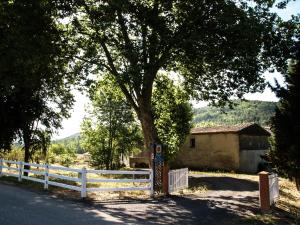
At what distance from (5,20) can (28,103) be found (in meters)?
8.18

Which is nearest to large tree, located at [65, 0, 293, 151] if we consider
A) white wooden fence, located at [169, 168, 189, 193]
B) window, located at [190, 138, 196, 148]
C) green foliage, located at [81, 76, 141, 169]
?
white wooden fence, located at [169, 168, 189, 193]

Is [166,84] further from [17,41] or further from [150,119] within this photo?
[17,41]

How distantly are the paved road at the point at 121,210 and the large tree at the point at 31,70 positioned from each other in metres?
7.57

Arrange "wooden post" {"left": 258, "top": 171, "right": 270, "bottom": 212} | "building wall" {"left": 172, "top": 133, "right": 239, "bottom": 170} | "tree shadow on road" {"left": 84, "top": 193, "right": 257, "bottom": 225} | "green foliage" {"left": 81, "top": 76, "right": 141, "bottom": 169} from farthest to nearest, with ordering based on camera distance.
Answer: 1. "green foliage" {"left": 81, "top": 76, "right": 141, "bottom": 169}
2. "building wall" {"left": 172, "top": 133, "right": 239, "bottom": 170}
3. "wooden post" {"left": 258, "top": 171, "right": 270, "bottom": 212}
4. "tree shadow on road" {"left": 84, "top": 193, "right": 257, "bottom": 225}

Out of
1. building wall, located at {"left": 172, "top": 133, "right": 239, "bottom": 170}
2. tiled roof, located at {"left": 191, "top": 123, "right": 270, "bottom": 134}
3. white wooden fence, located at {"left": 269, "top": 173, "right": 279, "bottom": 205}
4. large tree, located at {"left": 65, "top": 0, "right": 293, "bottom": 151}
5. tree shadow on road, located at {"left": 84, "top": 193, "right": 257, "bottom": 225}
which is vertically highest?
large tree, located at {"left": 65, "top": 0, "right": 293, "bottom": 151}

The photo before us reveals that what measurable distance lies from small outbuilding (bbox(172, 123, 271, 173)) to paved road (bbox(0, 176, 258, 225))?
25058 mm

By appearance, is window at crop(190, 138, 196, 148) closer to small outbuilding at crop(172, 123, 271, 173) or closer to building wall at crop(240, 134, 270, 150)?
small outbuilding at crop(172, 123, 271, 173)

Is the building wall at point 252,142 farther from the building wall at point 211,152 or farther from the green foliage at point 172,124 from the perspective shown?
the green foliage at point 172,124

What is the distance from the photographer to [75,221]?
11023 mm

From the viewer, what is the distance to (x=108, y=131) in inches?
1939

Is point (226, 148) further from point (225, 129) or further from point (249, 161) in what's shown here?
point (249, 161)

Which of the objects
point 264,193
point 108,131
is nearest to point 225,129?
point 108,131

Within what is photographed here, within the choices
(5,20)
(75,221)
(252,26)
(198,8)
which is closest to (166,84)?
(198,8)

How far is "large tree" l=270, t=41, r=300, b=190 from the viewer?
20844mm
